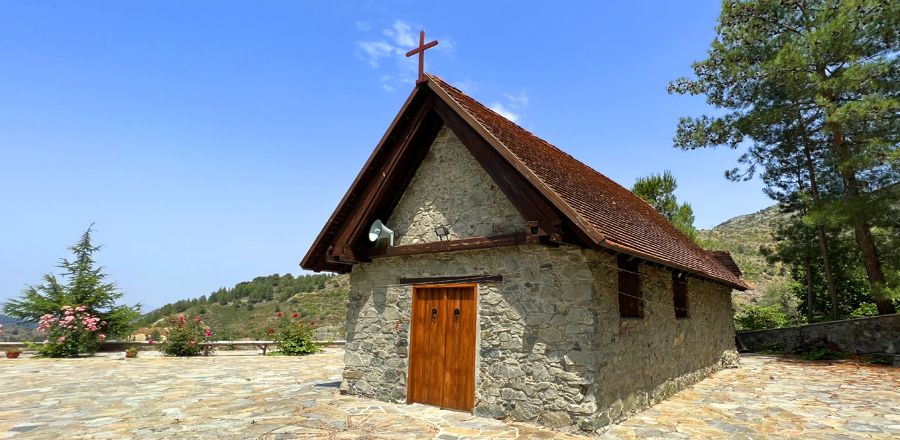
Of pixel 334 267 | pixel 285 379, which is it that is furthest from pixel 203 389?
pixel 334 267

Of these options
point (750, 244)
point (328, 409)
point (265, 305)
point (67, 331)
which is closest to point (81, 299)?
point (67, 331)

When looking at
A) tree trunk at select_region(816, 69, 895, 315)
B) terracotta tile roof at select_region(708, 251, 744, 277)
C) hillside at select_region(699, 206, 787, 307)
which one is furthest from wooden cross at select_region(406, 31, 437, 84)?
hillside at select_region(699, 206, 787, 307)

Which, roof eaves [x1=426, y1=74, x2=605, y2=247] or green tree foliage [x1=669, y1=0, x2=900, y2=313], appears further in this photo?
green tree foliage [x1=669, y1=0, x2=900, y2=313]

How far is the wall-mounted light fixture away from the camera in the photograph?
8.91 m

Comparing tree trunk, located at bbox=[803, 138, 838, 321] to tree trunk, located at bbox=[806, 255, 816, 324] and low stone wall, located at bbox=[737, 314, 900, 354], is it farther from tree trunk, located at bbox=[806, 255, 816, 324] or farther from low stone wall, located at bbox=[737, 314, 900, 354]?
low stone wall, located at bbox=[737, 314, 900, 354]

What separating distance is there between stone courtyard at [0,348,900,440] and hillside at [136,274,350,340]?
644 inches

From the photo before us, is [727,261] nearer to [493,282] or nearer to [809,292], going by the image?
[809,292]

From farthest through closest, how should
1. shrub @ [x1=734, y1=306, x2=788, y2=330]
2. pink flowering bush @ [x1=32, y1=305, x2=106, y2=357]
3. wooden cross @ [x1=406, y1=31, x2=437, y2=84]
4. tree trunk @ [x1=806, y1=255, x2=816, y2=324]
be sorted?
shrub @ [x1=734, y1=306, x2=788, y2=330], tree trunk @ [x1=806, y1=255, x2=816, y2=324], pink flowering bush @ [x1=32, y1=305, x2=106, y2=357], wooden cross @ [x1=406, y1=31, x2=437, y2=84]

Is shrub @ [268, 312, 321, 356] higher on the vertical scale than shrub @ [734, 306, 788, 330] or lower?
lower

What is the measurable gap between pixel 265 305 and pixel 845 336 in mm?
41759

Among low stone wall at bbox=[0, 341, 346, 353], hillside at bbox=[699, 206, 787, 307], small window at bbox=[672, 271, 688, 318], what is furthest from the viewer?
hillside at bbox=[699, 206, 787, 307]

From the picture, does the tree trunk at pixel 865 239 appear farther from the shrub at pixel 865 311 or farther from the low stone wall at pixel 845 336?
the shrub at pixel 865 311

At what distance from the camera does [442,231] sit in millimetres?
8984

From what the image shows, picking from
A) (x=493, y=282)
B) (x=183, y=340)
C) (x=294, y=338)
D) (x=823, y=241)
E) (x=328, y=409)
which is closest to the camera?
(x=493, y=282)
